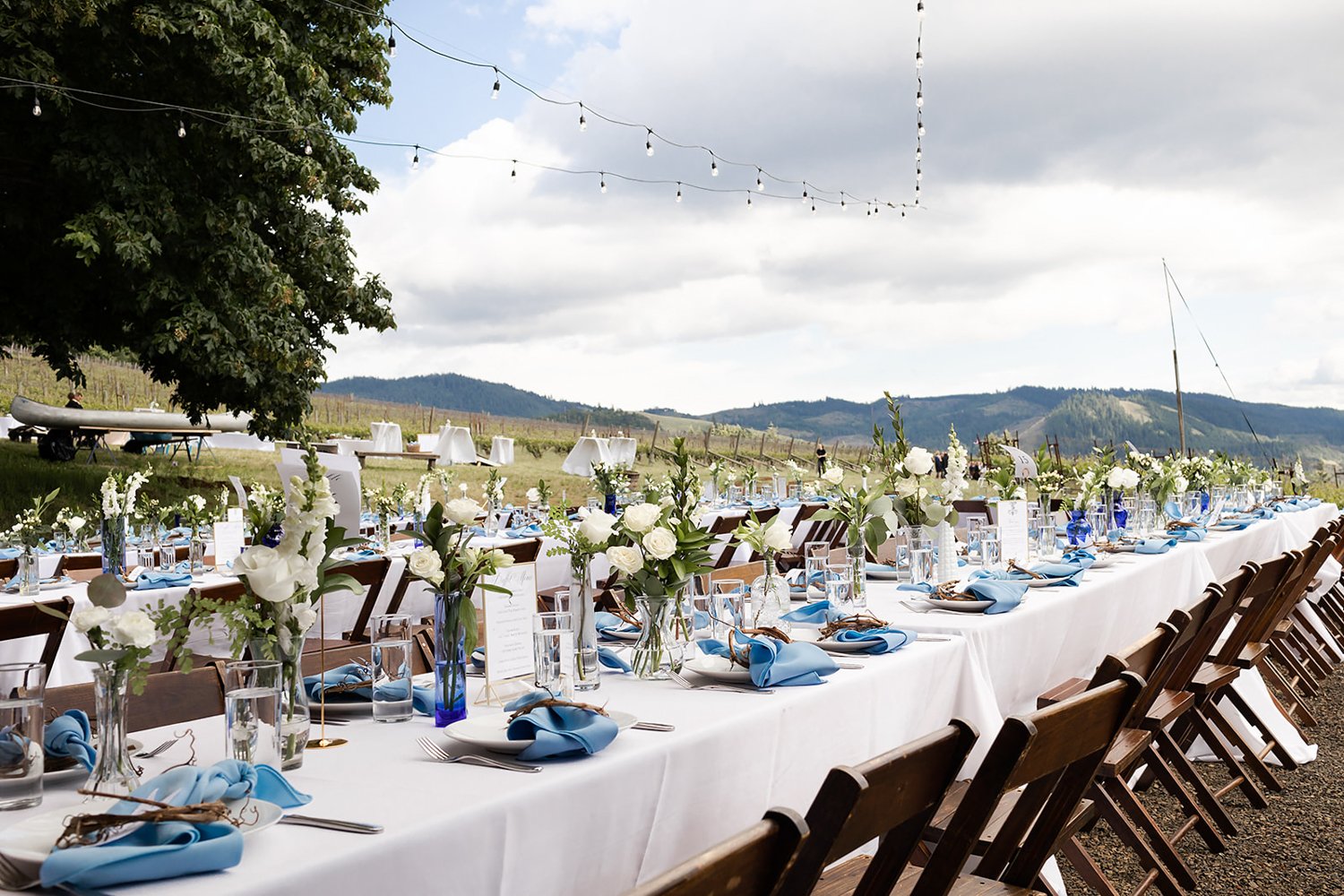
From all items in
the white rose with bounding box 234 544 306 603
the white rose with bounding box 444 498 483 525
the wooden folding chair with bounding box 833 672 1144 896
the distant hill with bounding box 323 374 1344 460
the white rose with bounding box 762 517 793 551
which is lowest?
the wooden folding chair with bounding box 833 672 1144 896

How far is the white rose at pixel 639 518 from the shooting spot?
2.28 meters

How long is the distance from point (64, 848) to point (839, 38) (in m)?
11.6

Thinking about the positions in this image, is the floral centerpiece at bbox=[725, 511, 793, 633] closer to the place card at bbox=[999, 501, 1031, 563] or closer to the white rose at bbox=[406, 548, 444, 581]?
the white rose at bbox=[406, 548, 444, 581]

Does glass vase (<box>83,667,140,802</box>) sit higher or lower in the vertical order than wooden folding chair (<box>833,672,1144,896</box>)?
higher

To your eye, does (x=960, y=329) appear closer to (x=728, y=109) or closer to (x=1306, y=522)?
(x=728, y=109)

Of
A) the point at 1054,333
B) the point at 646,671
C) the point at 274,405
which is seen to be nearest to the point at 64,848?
the point at 646,671

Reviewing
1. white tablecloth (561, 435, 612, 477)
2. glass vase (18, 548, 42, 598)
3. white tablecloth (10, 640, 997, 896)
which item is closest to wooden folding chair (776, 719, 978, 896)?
white tablecloth (10, 640, 997, 896)

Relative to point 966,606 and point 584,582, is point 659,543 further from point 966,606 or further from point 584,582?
point 966,606

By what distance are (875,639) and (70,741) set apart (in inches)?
67.3

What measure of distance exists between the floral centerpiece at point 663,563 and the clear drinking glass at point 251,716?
0.79m

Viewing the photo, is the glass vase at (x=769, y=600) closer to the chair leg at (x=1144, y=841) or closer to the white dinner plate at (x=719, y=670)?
the white dinner plate at (x=719, y=670)

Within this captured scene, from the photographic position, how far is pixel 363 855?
1.31 m

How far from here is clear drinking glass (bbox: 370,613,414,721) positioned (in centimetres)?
198

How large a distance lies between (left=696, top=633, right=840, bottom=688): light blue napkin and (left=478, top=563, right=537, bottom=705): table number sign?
47cm
